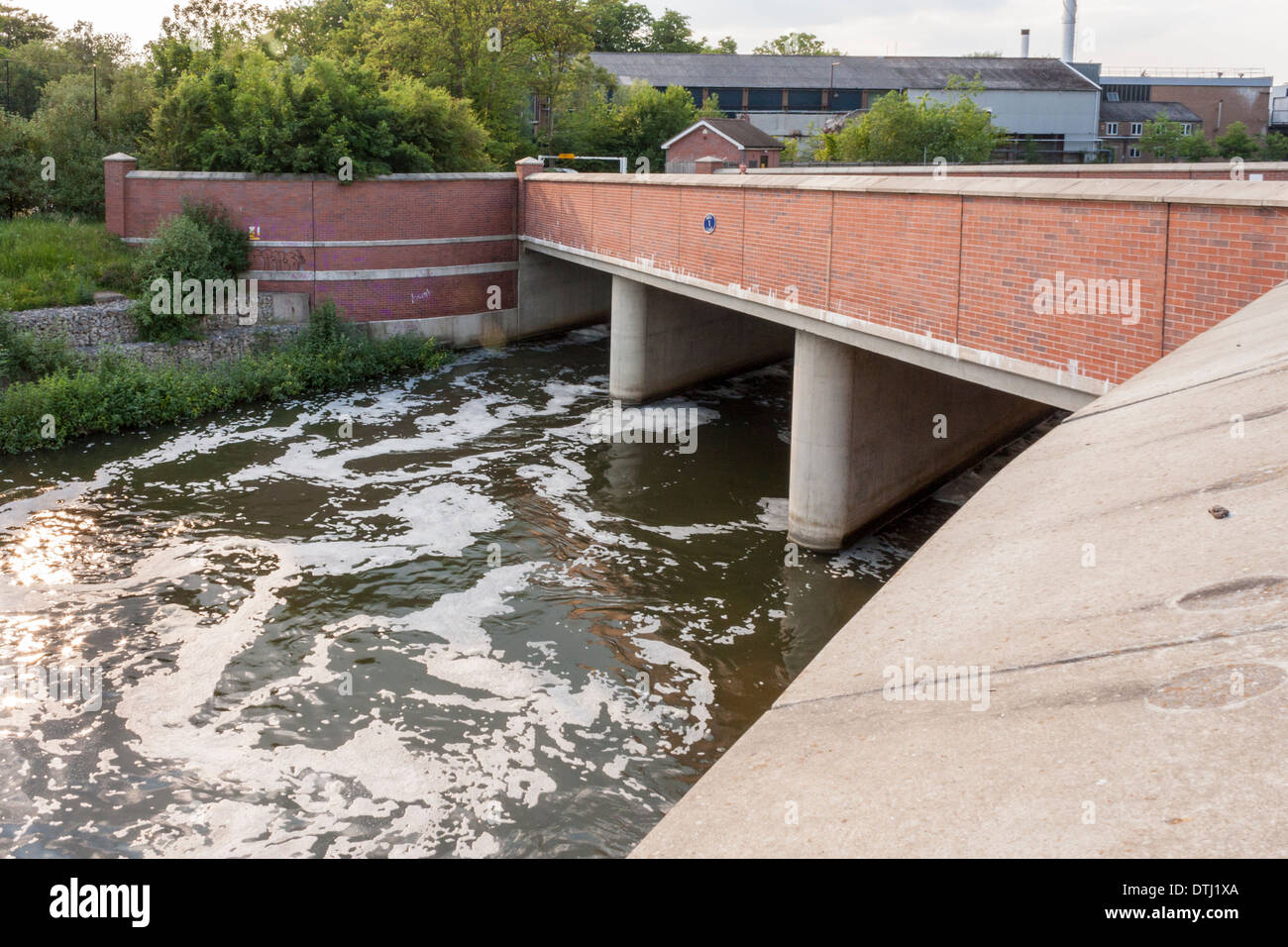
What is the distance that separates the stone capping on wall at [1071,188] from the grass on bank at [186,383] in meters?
10.5

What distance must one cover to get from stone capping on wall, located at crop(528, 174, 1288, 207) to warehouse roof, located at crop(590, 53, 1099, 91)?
54.2m

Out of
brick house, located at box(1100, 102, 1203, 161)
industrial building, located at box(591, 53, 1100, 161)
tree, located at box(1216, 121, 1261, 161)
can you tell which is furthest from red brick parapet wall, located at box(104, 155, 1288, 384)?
brick house, located at box(1100, 102, 1203, 161)

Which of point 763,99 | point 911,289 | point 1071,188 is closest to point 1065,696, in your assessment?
point 1071,188

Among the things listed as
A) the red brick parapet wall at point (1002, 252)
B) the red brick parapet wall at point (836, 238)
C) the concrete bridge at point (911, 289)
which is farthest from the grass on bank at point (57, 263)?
the red brick parapet wall at point (1002, 252)

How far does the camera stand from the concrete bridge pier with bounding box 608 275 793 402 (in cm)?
2144

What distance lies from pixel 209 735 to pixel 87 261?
54.5 feet

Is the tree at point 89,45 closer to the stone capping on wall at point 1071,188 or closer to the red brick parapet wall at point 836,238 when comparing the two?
the red brick parapet wall at point 836,238

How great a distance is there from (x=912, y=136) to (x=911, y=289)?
35099mm

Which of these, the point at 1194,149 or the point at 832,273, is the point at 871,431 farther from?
the point at 1194,149

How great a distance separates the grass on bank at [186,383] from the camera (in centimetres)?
1802

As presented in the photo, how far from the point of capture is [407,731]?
32.0 feet

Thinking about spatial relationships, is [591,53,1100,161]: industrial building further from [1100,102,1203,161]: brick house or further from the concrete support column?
the concrete support column

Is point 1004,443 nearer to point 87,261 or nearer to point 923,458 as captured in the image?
point 923,458
